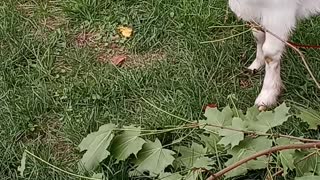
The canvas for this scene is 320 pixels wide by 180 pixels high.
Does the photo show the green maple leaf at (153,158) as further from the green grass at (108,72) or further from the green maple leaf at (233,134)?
the green maple leaf at (233,134)

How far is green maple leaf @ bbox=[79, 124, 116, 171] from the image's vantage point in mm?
3402

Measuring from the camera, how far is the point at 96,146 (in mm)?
3426

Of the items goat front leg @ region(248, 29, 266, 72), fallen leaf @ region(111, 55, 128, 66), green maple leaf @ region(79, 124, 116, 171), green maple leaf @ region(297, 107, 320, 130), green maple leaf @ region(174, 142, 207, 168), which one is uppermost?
goat front leg @ region(248, 29, 266, 72)

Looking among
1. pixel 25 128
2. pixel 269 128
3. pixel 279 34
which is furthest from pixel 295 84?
pixel 25 128

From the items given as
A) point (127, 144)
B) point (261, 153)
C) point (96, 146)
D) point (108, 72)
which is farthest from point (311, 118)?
point (108, 72)

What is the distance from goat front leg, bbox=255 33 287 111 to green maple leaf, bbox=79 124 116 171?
904mm

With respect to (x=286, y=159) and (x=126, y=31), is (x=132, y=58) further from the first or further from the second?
(x=286, y=159)

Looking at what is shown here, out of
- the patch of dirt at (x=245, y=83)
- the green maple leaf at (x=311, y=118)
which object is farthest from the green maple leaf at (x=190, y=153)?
the patch of dirt at (x=245, y=83)

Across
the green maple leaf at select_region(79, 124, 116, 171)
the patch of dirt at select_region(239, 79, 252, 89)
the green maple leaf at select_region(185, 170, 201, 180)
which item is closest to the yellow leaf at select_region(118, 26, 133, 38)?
the patch of dirt at select_region(239, 79, 252, 89)

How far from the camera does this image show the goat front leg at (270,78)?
12.5 ft

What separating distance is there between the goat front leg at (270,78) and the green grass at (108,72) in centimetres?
8

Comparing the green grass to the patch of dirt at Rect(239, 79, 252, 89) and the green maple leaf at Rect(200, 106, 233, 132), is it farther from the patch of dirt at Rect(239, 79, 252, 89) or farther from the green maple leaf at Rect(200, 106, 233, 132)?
the green maple leaf at Rect(200, 106, 233, 132)

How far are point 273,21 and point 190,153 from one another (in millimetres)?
797

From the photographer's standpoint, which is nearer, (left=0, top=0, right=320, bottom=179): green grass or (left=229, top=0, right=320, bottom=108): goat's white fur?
(left=229, top=0, right=320, bottom=108): goat's white fur
